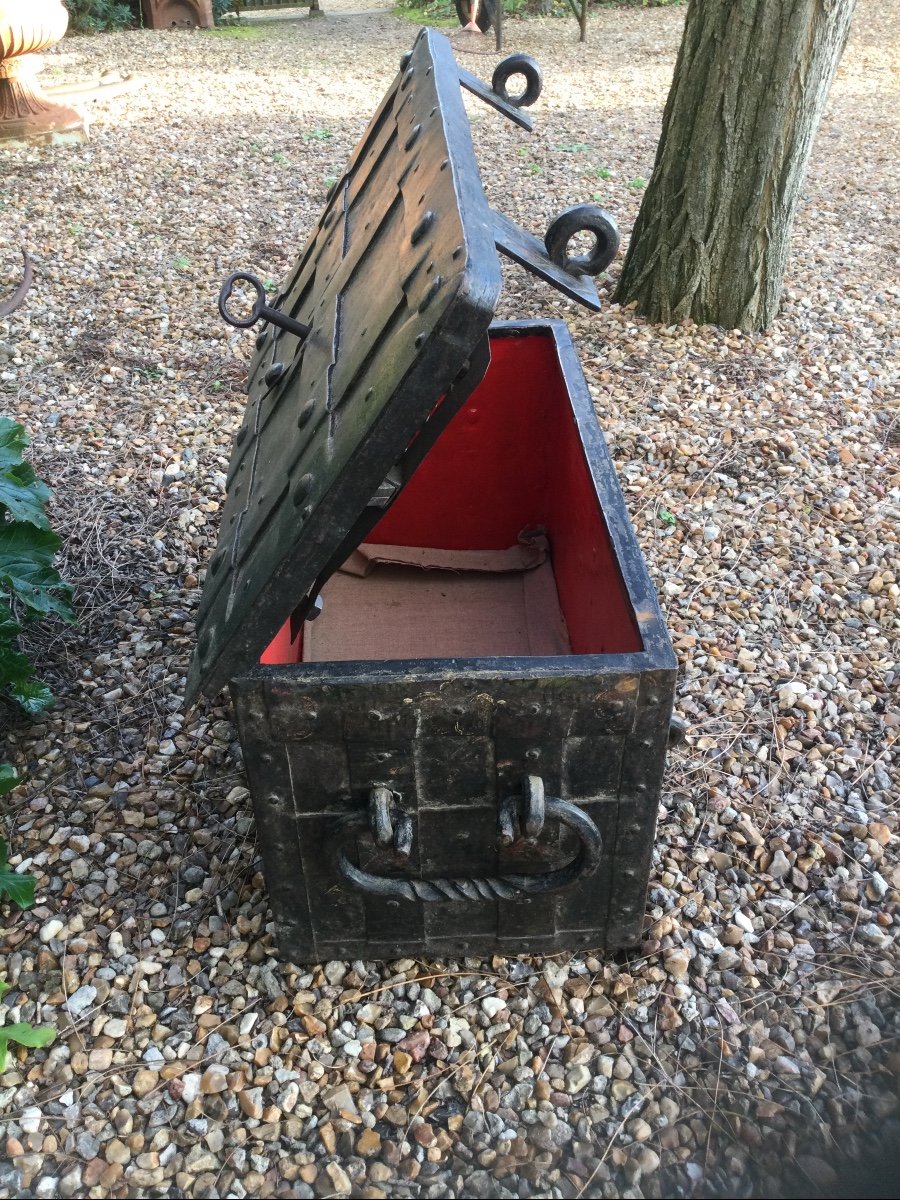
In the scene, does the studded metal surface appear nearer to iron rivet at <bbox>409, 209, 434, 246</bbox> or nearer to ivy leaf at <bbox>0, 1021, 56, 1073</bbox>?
iron rivet at <bbox>409, 209, 434, 246</bbox>

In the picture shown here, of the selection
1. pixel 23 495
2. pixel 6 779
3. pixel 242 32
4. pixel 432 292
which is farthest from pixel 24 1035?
pixel 242 32

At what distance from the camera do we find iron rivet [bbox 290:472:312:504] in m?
1.38

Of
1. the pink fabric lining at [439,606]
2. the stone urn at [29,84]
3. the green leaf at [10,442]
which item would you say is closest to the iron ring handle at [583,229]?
the pink fabric lining at [439,606]

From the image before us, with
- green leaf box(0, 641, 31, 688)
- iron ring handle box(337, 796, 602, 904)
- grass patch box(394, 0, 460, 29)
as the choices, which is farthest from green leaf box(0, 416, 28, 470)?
grass patch box(394, 0, 460, 29)

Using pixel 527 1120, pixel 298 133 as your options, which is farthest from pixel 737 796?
pixel 298 133

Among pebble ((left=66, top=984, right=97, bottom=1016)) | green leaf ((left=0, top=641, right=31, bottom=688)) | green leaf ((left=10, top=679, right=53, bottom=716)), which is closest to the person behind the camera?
pebble ((left=66, top=984, right=97, bottom=1016))

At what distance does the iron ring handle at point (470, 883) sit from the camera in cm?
167

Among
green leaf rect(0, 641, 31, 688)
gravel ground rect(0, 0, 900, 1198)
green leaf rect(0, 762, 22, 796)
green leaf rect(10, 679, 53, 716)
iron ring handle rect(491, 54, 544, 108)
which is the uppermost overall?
iron ring handle rect(491, 54, 544, 108)

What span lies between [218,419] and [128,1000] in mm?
2586

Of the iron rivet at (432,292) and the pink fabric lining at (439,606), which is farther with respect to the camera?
the pink fabric lining at (439,606)

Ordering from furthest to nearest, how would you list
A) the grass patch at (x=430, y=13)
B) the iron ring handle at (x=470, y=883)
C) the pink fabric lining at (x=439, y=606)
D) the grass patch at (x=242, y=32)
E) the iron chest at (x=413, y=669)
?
the grass patch at (x=430, y=13) → the grass patch at (x=242, y=32) → the pink fabric lining at (x=439, y=606) → the iron ring handle at (x=470, y=883) → the iron chest at (x=413, y=669)

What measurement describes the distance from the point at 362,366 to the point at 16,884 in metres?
1.43

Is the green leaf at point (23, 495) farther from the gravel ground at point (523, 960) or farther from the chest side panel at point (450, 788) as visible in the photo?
the chest side panel at point (450, 788)

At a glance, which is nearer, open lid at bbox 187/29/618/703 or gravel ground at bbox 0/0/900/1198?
open lid at bbox 187/29/618/703
